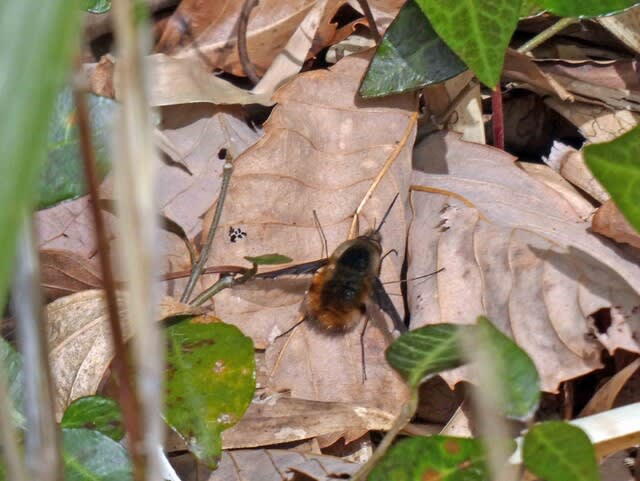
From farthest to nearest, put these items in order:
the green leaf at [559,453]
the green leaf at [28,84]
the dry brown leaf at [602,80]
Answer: the dry brown leaf at [602,80] → the green leaf at [559,453] → the green leaf at [28,84]

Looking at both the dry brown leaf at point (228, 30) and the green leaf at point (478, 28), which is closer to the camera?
the green leaf at point (478, 28)

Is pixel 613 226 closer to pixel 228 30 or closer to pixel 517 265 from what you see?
pixel 517 265

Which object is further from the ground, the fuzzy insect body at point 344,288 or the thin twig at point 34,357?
the thin twig at point 34,357

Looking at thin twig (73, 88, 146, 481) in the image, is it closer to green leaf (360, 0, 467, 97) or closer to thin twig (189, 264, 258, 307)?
thin twig (189, 264, 258, 307)

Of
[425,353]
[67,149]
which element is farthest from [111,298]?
[67,149]

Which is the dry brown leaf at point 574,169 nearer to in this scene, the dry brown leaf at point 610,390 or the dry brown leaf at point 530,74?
the dry brown leaf at point 530,74

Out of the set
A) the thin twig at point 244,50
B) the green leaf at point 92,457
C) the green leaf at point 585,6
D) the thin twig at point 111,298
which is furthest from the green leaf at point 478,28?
the thin twig at point 111,298

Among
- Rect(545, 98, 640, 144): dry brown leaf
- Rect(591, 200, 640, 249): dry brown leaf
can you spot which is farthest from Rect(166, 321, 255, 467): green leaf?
Rect(545, 98, 640, 144): dry brown leaf

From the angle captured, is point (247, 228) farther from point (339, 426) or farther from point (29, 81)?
point (29, 81)
